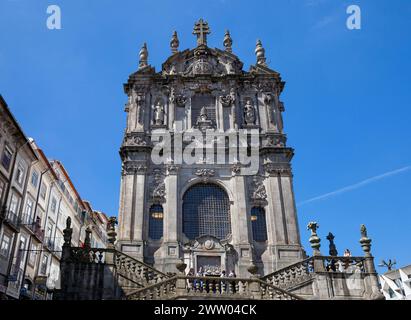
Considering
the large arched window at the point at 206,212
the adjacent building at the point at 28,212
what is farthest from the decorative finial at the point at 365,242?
the adjacent building at the point at 28,212

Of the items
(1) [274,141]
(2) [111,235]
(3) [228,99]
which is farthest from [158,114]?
(2) [111,235]

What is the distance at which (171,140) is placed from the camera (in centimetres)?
2628

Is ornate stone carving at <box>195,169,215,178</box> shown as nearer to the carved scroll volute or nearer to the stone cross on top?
the carved scroll volute

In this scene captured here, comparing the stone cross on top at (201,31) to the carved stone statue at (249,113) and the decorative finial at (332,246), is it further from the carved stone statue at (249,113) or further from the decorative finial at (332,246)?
the decorative finial at (332,246)

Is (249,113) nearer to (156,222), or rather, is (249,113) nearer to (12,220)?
(156,222)

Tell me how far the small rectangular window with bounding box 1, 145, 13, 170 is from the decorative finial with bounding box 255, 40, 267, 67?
62.7 ft

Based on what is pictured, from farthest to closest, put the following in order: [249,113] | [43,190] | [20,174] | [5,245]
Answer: [43,190] → [20,174] → [249,113] → [5,245]

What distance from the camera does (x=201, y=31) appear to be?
3148 centimetres

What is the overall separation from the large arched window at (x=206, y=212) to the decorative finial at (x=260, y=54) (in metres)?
10.8

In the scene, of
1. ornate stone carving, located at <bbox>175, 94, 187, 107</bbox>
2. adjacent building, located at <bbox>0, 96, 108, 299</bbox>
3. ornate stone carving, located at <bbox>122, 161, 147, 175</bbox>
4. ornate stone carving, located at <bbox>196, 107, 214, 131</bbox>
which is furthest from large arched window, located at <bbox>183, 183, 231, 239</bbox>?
adjacent building, located at <bbox>0, 96, 108, 299</bbox>

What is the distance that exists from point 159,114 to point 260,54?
945 cm

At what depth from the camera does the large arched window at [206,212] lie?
931 inches

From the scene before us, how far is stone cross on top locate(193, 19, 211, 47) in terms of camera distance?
102 ft
